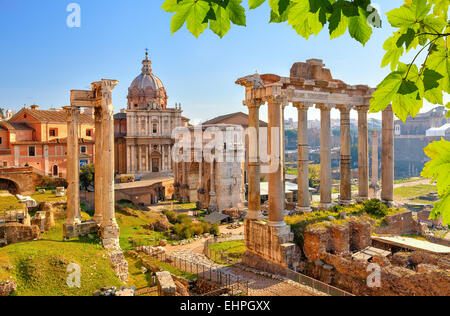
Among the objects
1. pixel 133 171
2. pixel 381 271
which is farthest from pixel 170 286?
pixel 133 171

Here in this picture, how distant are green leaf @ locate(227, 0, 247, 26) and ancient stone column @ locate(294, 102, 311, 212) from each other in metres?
14.6

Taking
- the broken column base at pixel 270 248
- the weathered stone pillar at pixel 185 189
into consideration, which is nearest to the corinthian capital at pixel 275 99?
the broken column base at pixel 270 248

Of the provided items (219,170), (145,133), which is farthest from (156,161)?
(219,170)

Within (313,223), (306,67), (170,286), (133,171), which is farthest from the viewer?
(133,171)

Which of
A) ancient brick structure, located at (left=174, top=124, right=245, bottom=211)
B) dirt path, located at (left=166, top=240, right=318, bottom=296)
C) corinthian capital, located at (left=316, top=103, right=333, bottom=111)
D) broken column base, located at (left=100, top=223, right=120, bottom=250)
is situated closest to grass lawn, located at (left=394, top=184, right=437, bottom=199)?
ancient brick structure, located at (left=174, top=124, right=245, bottom=211)

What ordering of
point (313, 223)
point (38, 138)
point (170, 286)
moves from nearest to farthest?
1. point (170, 286)
2. point (313, 223)
3. point (38, 138)

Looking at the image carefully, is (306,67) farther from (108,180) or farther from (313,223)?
(108,180)

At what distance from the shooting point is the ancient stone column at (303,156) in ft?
54.5

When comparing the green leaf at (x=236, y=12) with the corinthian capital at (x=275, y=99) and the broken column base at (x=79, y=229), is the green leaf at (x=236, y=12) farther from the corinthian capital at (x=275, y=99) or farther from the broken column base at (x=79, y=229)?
the broken column base at (x=79, y=229)

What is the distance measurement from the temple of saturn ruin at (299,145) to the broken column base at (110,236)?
210 inches

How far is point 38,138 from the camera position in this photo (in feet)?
118

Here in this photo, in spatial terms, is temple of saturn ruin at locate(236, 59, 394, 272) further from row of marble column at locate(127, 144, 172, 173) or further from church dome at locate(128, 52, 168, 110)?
church dome at locate(128, 52, 168, 110)

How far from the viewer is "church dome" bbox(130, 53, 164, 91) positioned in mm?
54219
